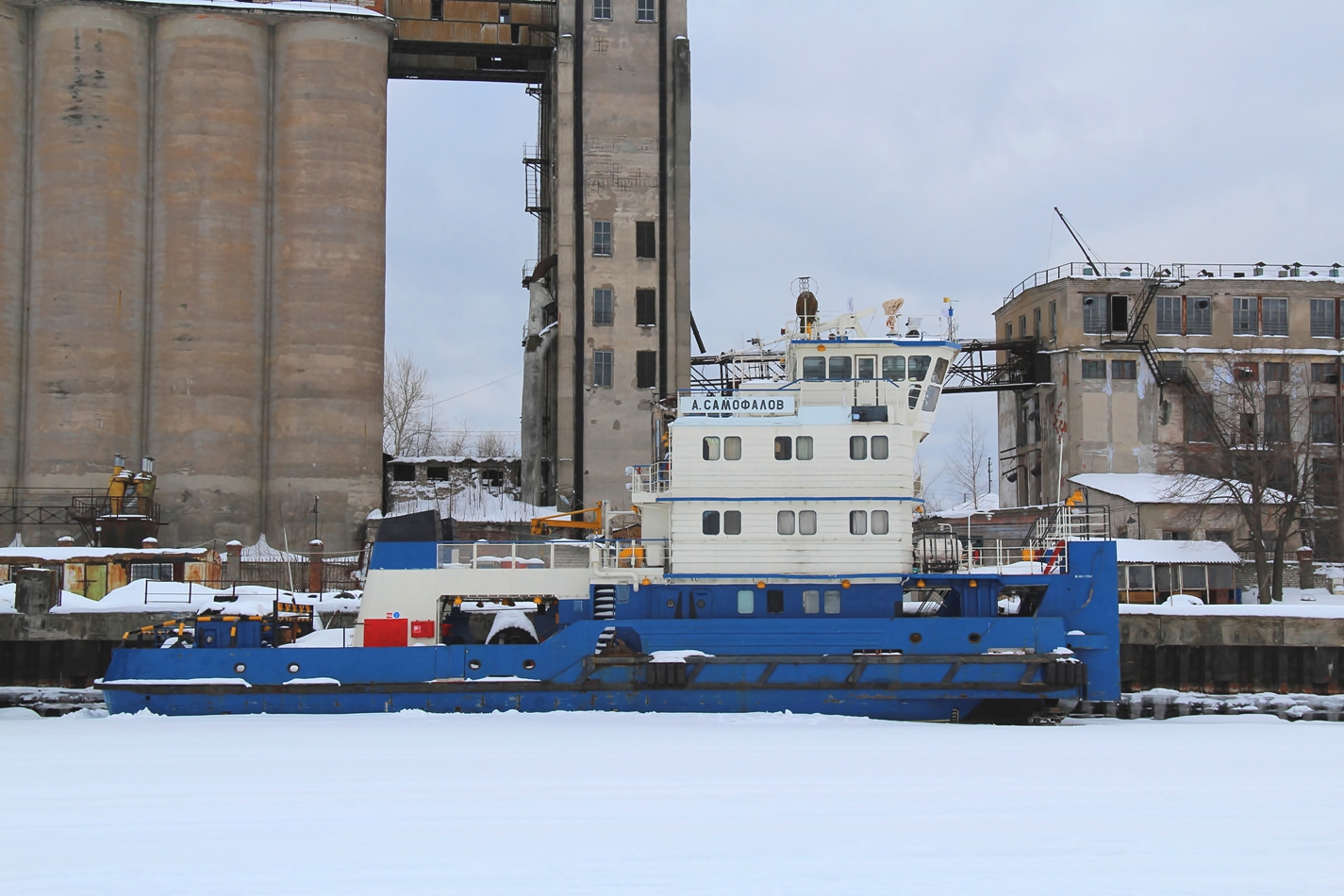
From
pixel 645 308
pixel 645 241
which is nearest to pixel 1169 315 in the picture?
pixel 645 308

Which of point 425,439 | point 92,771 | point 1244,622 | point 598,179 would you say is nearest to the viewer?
point 92,771

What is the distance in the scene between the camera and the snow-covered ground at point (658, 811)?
32.6 feet

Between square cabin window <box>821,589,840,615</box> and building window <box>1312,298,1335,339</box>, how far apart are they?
103ft

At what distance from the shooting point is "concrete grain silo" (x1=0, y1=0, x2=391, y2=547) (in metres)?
39.6

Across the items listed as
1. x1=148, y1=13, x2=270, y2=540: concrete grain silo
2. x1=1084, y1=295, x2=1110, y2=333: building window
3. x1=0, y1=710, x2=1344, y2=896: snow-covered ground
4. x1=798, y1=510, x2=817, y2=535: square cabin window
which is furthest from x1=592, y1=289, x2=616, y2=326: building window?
x1=0, y1=710, x2=1344, y2=896: snow-covered ground

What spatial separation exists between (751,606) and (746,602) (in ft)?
0.33

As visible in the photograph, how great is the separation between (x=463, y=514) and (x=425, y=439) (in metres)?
23.4

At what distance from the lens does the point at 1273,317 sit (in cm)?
4453

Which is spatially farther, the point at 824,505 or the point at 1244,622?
the point at 1244,622

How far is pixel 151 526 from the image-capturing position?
37.7 metres

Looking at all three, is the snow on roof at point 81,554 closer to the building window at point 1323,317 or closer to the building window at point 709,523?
the building window at point 709,523

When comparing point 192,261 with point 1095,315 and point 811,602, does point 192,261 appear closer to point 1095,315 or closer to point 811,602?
point 811,602

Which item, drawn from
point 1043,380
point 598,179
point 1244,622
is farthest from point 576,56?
point 1244,622

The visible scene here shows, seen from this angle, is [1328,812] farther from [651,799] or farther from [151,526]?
[151,526]
